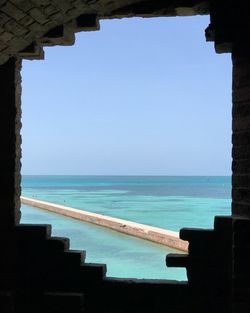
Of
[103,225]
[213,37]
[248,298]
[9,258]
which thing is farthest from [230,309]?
[103,225]

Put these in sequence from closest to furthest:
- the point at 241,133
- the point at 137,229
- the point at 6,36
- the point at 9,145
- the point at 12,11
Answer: the point at 12,11
the point at 6,36
the point at 241,133
the point at 9,145
the point at 137,229

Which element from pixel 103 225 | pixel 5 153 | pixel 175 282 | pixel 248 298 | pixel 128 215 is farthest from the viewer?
pixel 128 215

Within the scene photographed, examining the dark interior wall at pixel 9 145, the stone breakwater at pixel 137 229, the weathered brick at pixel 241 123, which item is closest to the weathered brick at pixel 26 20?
the dark interior wall at pixel 9 145

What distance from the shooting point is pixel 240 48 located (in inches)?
189

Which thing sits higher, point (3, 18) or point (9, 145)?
point (3, 18)

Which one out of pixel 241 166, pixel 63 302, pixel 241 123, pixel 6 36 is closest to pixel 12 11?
pixel 6 36

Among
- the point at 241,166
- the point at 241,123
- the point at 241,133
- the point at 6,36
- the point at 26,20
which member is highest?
the point at 26,20

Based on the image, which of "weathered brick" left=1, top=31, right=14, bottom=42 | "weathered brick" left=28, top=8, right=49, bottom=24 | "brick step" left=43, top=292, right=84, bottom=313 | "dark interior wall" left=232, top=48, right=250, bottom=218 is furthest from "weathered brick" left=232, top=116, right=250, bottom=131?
"brick step" left=43, top=292, right=84, bottom=313

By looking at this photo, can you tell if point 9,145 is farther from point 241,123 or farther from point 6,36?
point 241,123

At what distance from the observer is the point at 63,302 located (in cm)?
519

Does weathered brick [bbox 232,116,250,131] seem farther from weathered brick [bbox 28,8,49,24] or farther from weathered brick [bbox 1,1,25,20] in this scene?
weathered brick [bbox 1,1,25,20]

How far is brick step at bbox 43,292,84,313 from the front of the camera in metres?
5.16

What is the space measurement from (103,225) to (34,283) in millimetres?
24408

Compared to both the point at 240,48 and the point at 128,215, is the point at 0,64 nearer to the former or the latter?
the point at 240,48
